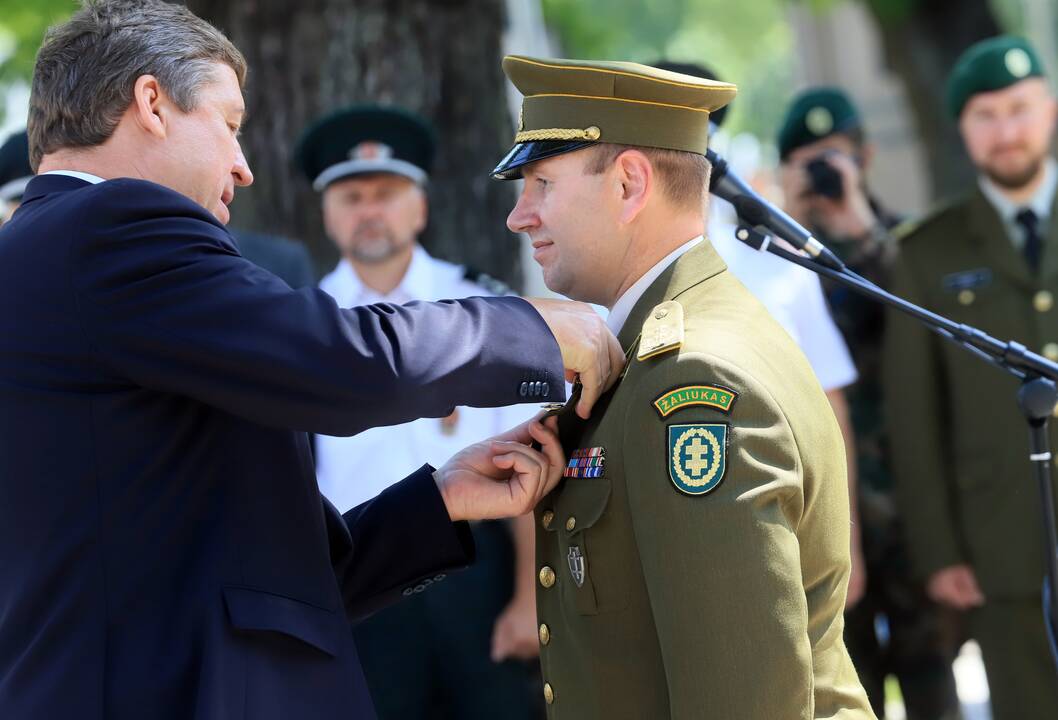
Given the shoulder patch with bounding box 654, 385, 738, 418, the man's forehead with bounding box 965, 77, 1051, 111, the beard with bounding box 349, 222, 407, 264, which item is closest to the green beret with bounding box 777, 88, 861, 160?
the man's forehead with bounding box 965, 77, 1051, 111

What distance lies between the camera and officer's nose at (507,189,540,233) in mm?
2518

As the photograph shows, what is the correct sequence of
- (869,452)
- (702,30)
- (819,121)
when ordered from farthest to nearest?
(702,30)
(819,121)
(869,452)

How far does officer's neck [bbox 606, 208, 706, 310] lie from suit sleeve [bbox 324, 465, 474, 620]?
21.1 inches

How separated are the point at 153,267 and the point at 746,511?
94cm

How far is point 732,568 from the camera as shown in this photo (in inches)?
82.9

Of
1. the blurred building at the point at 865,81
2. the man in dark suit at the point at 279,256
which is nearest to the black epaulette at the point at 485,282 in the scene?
the man in dark suit at the point at 279,256

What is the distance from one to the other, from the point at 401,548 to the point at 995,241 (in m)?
2.81

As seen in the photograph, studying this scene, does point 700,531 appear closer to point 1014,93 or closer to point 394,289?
point 394,289

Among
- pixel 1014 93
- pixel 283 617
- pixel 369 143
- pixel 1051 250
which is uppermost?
pixel 1014 93

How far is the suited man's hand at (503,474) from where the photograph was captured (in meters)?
2.46

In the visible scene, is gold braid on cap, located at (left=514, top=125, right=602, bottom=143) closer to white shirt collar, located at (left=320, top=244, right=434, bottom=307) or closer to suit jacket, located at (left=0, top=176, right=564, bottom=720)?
suit jacket, located at (left=0, top=176, right=564, bottom=720)

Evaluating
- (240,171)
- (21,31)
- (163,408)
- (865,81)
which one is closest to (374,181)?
(240,171)

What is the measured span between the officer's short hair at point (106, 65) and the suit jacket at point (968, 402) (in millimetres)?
3027

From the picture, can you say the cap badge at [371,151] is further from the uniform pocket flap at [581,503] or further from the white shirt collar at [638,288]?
the uniform pocket flap at [581,503]
